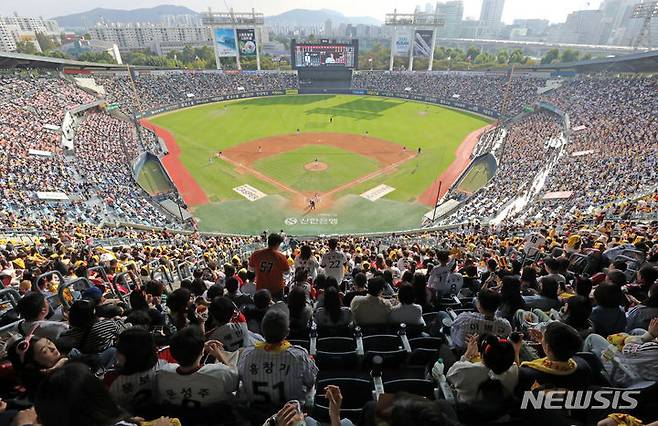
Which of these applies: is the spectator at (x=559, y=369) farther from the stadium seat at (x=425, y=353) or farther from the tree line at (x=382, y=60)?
the tree line at (x=382, y=60)

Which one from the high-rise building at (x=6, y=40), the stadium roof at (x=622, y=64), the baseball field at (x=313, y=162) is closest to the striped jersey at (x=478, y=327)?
the baseball field at (x=313, y=162)

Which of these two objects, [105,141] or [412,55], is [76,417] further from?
[412,55]

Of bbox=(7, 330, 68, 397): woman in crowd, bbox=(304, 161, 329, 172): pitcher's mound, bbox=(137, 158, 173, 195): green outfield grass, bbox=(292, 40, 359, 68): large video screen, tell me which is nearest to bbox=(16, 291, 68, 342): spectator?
bbox=(7, 330, 68, 397): woman in crowd

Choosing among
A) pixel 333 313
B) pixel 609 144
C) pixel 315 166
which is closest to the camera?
pixel 333 313

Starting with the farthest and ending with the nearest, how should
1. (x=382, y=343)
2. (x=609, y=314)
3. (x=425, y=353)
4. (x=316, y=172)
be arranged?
1. (x=316, y=172)
2. (x=382, y=343)
3. (x=609, y=314)
4. (x=425, y=353)

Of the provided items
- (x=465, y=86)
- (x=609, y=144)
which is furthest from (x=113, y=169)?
(x=465, y=86)

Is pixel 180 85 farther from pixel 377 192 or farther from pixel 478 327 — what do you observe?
pixel 478 327

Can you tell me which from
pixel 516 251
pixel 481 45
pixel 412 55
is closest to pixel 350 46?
pixel 412 55
